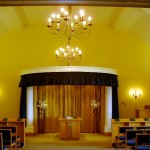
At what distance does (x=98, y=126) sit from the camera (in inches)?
566

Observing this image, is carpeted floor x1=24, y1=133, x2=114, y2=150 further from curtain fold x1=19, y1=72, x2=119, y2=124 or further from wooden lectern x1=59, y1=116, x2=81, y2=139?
curtain fold x1=19, y1=72, x2=119, y2=124

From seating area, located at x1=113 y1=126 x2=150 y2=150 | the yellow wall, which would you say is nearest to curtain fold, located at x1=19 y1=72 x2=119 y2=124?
the yellow wall

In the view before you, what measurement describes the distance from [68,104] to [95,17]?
13.1ft

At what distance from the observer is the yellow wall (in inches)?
583

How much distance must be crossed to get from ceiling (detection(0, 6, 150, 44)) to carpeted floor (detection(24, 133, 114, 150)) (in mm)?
4903

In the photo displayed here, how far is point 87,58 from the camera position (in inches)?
589

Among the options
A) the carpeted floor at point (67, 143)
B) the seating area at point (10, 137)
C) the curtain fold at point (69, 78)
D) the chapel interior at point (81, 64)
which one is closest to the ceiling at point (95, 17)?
the chapel interior at point (81, 64)

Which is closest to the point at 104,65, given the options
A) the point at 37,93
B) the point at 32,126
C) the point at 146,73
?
the point at 146,73

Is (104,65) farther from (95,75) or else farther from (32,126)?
(32,126)

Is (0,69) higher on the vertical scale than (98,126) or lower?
higher

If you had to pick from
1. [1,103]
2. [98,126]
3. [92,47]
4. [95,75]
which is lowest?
[98,126]

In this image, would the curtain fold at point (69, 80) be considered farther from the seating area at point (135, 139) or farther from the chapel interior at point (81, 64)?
the seating area at point (135, 139)

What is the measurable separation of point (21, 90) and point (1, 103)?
1453mm

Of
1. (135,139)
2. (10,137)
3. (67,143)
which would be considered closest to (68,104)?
(67,143)
